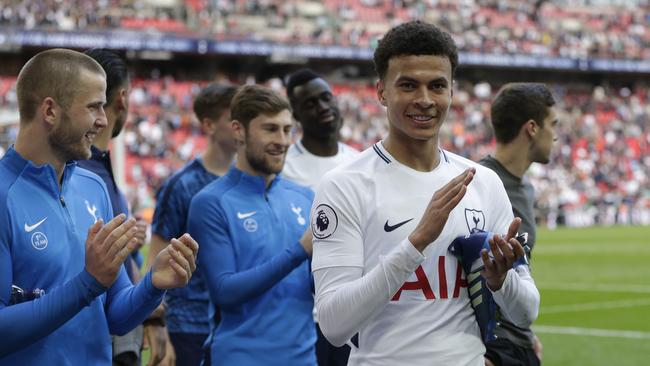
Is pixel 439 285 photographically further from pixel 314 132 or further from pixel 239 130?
pixel 314 132

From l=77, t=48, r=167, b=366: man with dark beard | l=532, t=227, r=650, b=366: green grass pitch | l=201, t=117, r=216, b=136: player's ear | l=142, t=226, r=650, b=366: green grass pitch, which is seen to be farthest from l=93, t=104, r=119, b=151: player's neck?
l=532, t=227, r=650, b=366: green grass pitch

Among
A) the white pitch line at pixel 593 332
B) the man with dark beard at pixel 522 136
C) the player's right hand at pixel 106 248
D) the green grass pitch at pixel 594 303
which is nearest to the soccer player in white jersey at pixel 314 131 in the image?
the man with dark beard at pixel 522 136

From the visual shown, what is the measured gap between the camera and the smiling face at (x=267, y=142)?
4.82 metres

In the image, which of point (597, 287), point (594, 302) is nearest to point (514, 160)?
point (594, 302)

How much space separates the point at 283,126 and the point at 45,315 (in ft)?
6.64

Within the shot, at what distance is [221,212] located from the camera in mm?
4625

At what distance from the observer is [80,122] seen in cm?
333

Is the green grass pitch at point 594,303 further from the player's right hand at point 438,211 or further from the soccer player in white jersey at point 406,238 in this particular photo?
the player's right hand at point 438,211

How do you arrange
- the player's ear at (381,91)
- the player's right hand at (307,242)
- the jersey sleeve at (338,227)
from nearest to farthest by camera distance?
1. the jersey sleeve at (338,227)
2. the player's ear at (381,91)
3. the player's right hand at (307,242)

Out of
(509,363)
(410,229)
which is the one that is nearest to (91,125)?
(410,229)

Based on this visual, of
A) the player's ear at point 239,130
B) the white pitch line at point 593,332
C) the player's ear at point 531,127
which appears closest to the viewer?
the player's ear at point 239,130

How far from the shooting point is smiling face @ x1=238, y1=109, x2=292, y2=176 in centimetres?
482

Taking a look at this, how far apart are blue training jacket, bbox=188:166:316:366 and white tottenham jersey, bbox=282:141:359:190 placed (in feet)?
3.32

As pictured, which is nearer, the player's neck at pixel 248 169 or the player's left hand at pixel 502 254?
the player's left hand at pixel 502 254
